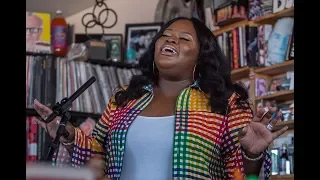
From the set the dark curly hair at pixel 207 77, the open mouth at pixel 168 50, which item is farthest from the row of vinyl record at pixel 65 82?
the open mouth at pixel 168 50

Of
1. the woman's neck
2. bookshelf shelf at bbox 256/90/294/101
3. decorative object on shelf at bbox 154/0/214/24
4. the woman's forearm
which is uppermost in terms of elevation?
decorative object on shelf at bbox 154/0/214/24

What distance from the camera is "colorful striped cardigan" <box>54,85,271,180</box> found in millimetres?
1947

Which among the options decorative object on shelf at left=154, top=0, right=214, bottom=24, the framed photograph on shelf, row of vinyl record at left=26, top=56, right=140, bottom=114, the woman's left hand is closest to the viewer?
the woman's left hand

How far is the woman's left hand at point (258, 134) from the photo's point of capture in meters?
1.78

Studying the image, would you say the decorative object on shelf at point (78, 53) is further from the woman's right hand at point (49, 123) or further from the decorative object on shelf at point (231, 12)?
the woman's right hand at point (49, 123)

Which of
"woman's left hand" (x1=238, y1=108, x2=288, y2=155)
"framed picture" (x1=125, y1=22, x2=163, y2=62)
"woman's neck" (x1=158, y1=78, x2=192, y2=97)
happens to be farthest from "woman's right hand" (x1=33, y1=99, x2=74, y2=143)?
"framed picture" (x1=125, y1=22, x2=163, y2=62)

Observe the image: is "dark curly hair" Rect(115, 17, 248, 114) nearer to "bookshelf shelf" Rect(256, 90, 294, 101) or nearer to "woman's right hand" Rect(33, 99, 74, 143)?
"woman's right hand" Rect(33, 99, 74, 143)

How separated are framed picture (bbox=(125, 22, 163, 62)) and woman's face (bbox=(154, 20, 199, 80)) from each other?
229 cm

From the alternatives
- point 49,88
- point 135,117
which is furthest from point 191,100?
point 49,88

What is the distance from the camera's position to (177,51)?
2123mm

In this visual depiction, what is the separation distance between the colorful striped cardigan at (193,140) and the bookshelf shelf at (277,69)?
1586mm
